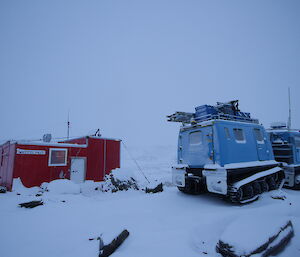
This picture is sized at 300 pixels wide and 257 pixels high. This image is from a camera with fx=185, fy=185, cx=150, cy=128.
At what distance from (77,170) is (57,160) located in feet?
5.58

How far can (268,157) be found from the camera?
30.0 feet

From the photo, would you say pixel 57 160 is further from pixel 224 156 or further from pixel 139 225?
pixel 224 156

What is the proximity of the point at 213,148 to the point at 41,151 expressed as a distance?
11.4 metres

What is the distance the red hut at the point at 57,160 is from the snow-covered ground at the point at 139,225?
162 inches

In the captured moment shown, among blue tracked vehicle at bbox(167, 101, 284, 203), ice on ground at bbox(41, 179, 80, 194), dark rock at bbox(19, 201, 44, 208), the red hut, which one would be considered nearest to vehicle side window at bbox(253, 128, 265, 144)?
blue tracked vehicle at bbox(167, 101, 284, 203)

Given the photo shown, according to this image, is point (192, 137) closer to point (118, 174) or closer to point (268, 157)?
point (268, 157)

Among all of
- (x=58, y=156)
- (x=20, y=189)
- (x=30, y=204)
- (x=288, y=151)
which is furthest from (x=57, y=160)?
(x=288, y=151)

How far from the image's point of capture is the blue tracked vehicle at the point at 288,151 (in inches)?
398

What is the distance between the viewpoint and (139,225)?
207 inches

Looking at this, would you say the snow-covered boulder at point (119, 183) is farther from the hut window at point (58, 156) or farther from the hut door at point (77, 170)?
the hut window at point (58, 156)

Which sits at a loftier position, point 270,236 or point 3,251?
point 270,236

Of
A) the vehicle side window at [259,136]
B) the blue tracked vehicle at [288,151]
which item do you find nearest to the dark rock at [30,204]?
the vehicle side window at [259,136]

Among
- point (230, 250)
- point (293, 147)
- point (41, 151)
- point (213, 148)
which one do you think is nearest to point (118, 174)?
point (41, 151)

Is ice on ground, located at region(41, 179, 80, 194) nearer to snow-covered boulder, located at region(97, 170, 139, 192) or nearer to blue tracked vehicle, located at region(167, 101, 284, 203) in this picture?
snow-covered boulder, located at region(97, 170, 139, 192)
